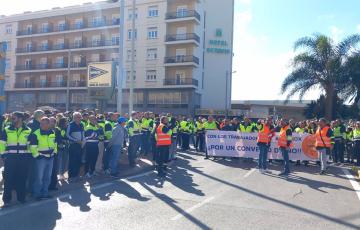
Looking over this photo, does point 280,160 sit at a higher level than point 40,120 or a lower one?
lower

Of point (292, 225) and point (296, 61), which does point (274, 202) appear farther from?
point (296, 61)

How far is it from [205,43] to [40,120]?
46571 mm

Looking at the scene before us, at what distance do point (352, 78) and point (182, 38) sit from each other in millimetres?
24317

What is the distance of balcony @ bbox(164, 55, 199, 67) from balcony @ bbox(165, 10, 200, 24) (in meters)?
4.76

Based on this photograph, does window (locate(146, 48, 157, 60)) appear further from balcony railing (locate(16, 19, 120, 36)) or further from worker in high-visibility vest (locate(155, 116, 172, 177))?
worker in high-visibility vest (locate(155, 116, 172, 177))

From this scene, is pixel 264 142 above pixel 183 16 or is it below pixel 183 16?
below

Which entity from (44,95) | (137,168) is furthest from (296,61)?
(44,95)

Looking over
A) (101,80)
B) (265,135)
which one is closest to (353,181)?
(265,135)

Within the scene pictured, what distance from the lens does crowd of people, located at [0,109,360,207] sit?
7.52 meters

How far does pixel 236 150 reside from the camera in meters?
15.8

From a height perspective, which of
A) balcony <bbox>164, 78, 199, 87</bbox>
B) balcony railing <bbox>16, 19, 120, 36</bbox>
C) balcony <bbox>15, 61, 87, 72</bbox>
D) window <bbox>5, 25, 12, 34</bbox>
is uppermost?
window <bbox>5, 25, 12, 34</bbox>

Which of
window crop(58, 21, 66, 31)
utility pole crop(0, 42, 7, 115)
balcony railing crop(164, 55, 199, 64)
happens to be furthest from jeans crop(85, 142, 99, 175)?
window crop(58, 21, 66, 31)

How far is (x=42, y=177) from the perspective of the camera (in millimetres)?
8055

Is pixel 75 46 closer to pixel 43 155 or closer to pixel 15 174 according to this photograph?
pixel 43 155
